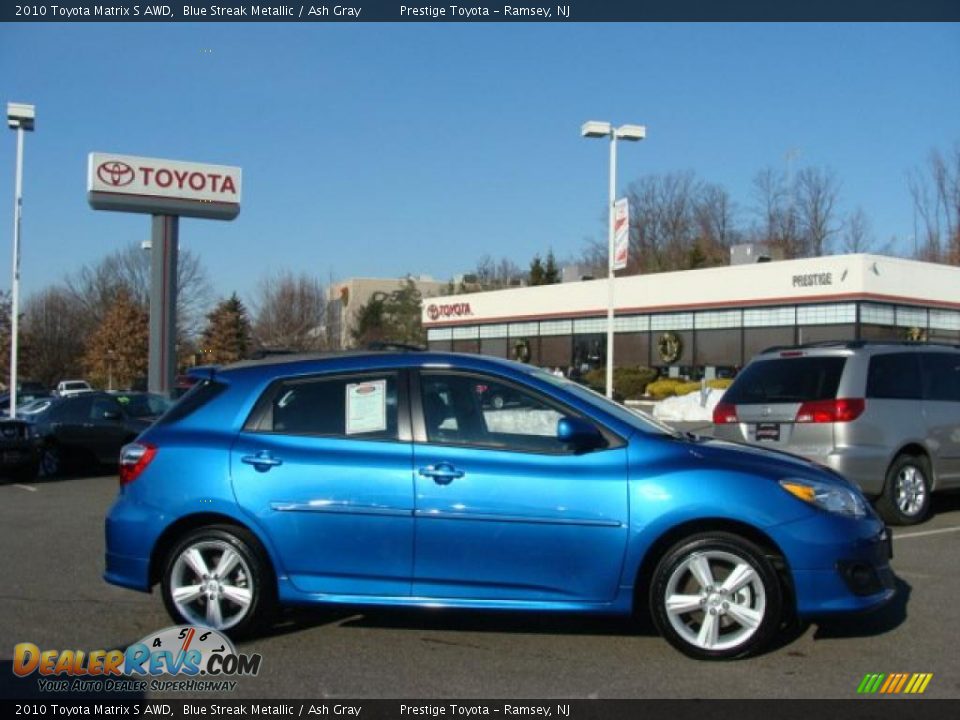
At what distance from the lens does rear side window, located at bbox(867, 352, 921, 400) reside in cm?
966

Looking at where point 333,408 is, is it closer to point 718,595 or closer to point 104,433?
point 718,595

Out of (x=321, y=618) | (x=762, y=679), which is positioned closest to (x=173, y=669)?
(x=321, y=618)

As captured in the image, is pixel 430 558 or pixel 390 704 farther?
pixel 430 558

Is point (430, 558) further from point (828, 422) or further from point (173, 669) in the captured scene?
point (828, 422)

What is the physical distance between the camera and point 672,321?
42.2 m

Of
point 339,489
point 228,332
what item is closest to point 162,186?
point 228,332

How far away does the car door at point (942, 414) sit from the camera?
10.1 meters

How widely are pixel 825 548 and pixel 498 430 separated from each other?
6.01 feet

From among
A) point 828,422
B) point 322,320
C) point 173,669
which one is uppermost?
point 322,320

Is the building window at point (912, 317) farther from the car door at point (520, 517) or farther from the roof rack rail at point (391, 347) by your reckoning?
the car door at point (520, 517)

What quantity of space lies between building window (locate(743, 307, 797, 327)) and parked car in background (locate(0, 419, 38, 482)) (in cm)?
2842

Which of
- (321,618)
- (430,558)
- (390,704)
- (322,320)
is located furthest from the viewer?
(322,320)

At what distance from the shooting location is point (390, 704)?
4.65 meters

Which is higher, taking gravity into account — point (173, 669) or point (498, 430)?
point (498, 430)
